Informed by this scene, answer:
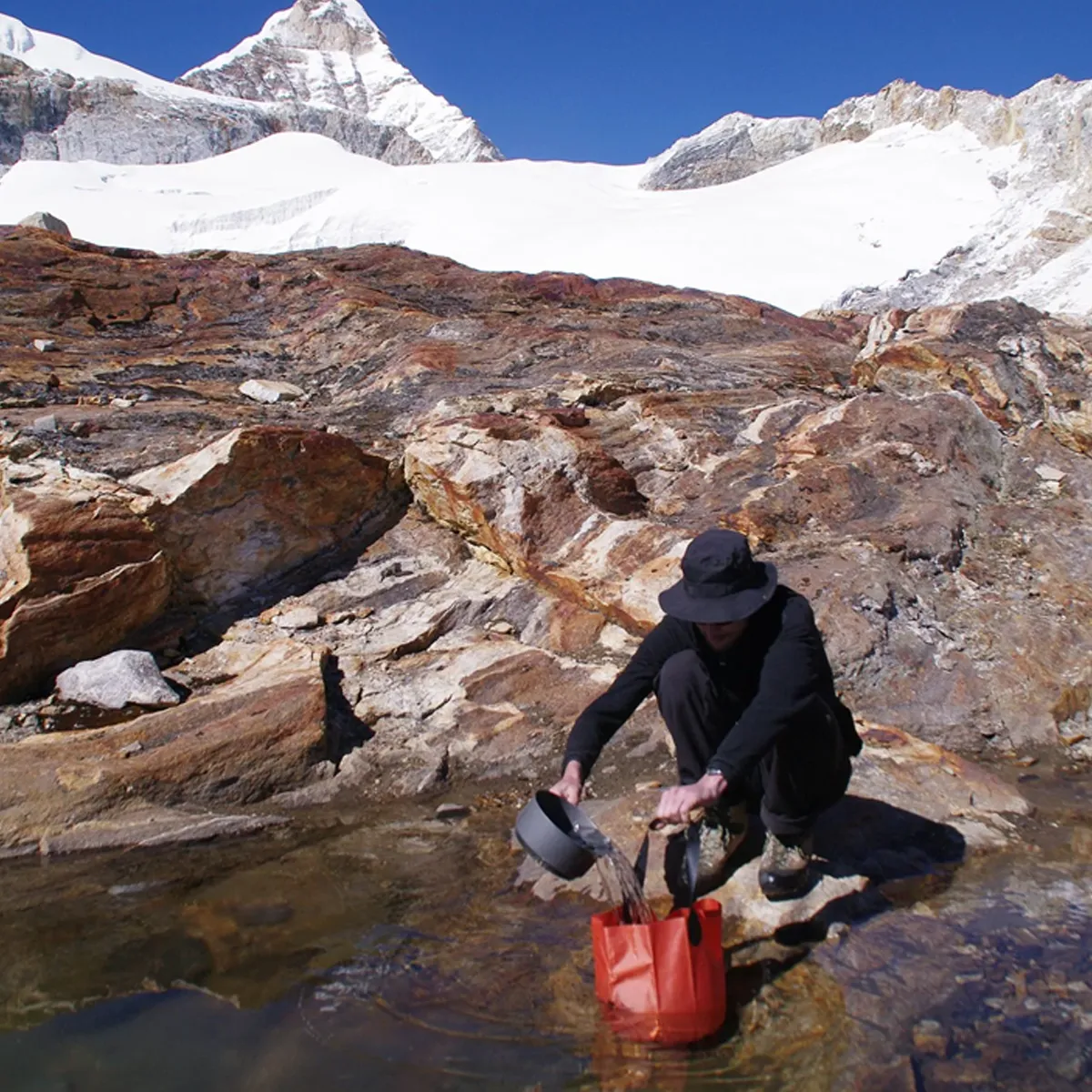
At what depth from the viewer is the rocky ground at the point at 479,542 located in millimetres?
4398

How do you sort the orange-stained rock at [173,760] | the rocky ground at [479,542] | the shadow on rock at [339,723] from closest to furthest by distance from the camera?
the orange-stained rock at [173,760], the rocky ground at [479,542], the shadow on rock at [339,723]

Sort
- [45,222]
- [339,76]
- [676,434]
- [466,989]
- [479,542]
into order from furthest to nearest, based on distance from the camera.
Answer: [339,76] → [45,222] → [676,434] → [479,542] → [466,989]

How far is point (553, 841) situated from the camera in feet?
8.00

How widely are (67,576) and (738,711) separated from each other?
4.04 metres

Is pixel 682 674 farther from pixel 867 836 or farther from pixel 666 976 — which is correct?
pixel 867 836

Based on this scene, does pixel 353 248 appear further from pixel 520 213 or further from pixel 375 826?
pixel 520 213

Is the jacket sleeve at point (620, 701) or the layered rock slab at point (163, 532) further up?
the layered rock slab at point (163, 532)

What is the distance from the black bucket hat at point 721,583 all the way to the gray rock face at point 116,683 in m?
3.26

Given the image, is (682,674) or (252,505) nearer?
(682,674)

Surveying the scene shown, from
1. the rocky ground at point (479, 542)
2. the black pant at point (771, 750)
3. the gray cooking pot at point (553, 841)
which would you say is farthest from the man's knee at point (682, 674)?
the rocky ground at point (479, 542)

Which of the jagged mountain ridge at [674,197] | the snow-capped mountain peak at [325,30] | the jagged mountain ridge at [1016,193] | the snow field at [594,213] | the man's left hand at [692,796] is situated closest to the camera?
the man's left hand at [692,796]

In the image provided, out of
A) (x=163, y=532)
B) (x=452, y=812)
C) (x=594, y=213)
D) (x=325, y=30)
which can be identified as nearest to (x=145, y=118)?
(x=594, y=213)

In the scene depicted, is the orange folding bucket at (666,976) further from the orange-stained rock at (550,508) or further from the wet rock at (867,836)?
the orange-stained rock at (550,508)

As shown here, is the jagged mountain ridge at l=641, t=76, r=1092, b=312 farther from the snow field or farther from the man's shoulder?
the man's shoulder
